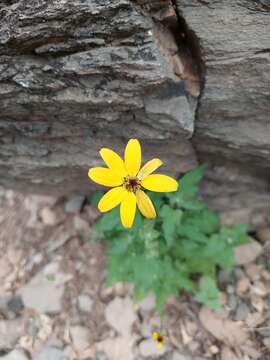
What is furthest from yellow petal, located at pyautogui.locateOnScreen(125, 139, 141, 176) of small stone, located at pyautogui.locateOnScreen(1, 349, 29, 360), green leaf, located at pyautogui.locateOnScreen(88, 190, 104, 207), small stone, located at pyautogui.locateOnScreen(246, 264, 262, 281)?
small stone, located at pyautogui.locateOnScreen(1, 349, 29, 360)

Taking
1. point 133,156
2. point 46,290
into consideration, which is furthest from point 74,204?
point 133,156

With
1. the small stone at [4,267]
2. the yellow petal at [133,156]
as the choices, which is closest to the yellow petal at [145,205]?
the yellow petal at [133,156]

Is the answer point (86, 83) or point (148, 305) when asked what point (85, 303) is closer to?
point (148, 305)

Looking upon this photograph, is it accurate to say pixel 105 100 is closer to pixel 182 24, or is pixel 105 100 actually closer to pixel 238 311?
pixel 182 24

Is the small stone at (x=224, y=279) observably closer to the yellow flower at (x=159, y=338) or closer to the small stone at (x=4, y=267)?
the yellow flower at (x=159, y=338)

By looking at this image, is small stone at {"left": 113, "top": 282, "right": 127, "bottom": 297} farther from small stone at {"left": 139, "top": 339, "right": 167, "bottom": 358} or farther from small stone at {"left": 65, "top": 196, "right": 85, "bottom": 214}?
small stone at {"left": 65, "top": 196, "right": 85, "bottom": 214}

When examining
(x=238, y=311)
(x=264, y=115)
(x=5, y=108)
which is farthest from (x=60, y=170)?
(x=238, y=311)
